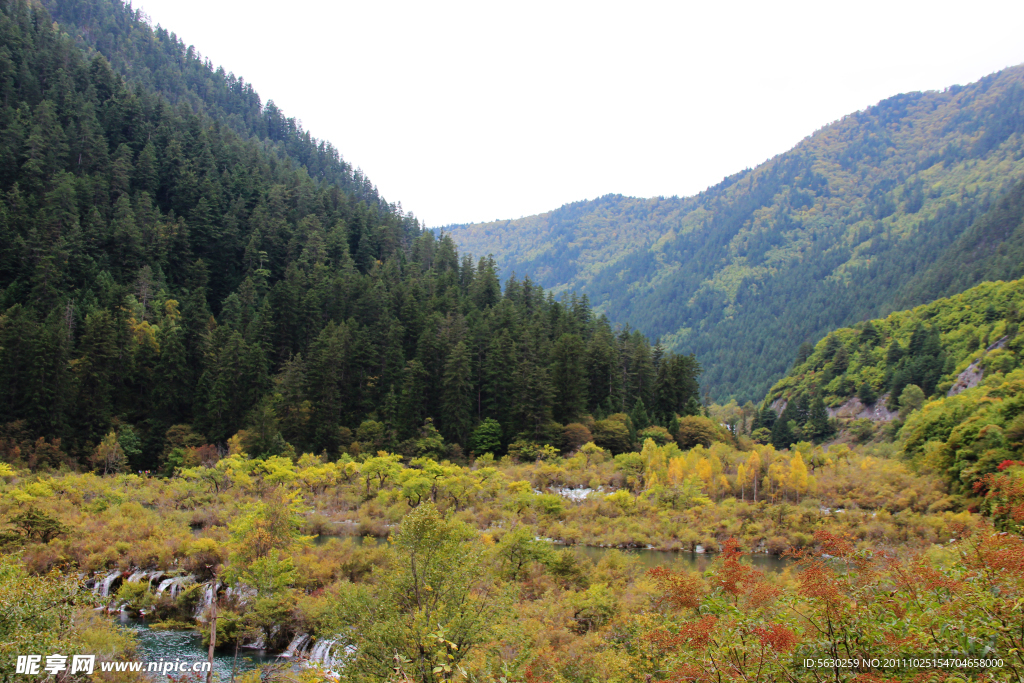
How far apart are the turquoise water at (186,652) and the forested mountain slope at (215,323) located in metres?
33.5

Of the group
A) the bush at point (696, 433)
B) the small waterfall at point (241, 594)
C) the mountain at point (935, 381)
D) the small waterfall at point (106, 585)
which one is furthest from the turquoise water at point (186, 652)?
the bush at point (696, 433)

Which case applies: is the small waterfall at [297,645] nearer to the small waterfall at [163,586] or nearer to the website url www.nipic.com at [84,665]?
the website url www.nipic.com at [84,665]

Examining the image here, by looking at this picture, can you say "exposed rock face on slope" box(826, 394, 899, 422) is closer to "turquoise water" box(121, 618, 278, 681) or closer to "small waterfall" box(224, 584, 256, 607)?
"small waterfall" box(224, 584, 256, 607)

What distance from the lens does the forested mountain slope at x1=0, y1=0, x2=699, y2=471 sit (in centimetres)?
6066

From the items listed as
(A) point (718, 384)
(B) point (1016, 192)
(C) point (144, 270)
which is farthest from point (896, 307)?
(C) point (144, 270)

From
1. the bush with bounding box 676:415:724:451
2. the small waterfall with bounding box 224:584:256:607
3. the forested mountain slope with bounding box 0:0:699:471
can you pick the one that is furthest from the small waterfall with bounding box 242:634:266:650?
the bush with bounding box 676:415:724:451

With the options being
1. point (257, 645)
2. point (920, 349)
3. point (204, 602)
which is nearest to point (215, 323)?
point (204, 602)

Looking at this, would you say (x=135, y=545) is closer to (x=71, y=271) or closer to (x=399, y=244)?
(x=71, y=271)

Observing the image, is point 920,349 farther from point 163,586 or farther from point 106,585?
point 106,585

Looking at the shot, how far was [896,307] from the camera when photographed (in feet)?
478

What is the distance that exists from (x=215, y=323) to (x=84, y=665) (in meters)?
61.0

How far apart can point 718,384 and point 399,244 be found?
441ft

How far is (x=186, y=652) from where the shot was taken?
2580cm

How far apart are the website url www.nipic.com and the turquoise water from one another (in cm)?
65
